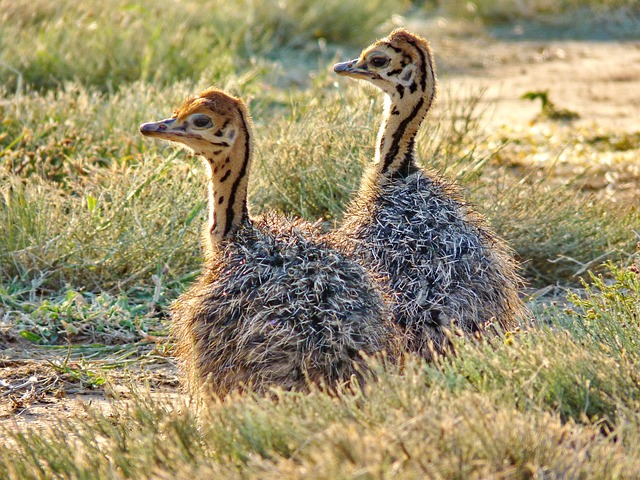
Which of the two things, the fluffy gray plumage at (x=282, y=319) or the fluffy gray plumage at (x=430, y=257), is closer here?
the fluffy gray plumage at (x=282, y=319)

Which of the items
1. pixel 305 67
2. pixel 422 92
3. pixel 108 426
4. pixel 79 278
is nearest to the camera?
pixel 108 426

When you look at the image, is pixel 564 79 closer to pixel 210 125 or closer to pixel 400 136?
pixel 400 136

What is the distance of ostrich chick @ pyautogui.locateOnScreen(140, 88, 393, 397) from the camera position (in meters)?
4.26

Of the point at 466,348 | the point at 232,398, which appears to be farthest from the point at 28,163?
the point at 466,348

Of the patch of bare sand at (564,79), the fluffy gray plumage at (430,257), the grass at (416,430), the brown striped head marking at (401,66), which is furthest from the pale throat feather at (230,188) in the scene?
the patch of bare sand at (564,79)

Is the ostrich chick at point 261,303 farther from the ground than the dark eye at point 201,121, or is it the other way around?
the dark eye at point 201,121

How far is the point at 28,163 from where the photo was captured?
7.41 m

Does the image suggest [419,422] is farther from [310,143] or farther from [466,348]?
[310,143]

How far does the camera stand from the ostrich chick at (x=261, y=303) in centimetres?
426

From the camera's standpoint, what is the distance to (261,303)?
14.2 feet

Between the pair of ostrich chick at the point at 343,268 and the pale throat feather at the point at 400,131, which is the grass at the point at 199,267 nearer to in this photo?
the pair of ostrich chick at the point at 343,268

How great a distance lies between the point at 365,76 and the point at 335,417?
8.34 feet

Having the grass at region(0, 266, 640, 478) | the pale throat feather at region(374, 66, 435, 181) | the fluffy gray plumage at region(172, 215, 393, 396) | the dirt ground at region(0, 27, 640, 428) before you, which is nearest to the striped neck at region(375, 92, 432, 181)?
the pale throat feather at region(374, 66, 435, 181)

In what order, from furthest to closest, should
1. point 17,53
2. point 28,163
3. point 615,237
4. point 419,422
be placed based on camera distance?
point 17,53, point 28,163, point 615,237, point 419,422
